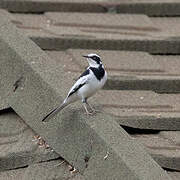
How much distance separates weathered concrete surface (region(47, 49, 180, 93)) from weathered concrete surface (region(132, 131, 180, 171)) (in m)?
0.71

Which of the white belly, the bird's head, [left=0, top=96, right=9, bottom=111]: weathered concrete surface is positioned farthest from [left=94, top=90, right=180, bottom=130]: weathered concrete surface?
[left=0, top=96, right=9, bottom=111]: weathered concrete surface

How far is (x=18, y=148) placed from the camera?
4957mm

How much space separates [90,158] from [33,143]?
62 cm

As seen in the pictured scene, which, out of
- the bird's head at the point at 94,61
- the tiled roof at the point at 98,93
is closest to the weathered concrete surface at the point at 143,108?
the tiled roof at the point at 98,93

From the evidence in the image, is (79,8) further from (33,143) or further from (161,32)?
(33,143)

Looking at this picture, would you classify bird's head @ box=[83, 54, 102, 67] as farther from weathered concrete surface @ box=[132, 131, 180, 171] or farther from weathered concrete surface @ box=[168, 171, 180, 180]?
weathered concrete surface @ box=[168, 171, 180, 180]

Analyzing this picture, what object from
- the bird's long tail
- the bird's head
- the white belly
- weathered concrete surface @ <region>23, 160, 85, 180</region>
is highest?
the bird's head

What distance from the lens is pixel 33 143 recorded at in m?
5.05

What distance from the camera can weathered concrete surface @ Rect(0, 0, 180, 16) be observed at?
7.16 meters

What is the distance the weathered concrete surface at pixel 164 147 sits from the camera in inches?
183

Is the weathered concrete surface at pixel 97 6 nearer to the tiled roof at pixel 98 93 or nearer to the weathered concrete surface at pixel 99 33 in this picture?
the tiled roof at pixel 98 93

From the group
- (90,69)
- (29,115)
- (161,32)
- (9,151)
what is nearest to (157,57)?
(161,32)

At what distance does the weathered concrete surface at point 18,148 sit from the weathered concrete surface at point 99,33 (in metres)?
1.16

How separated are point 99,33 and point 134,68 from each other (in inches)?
27.6
